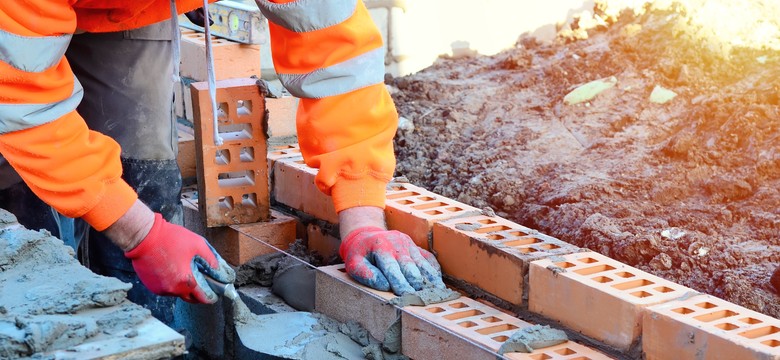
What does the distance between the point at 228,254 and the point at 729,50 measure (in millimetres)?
2468

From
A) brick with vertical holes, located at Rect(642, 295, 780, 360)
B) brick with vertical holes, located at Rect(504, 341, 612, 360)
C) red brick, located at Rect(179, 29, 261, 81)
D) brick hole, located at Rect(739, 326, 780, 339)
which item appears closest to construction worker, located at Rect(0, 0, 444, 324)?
brick with vertical holes, located at Rect(504, 341, 612, 360)

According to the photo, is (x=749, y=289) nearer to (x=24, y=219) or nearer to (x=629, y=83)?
A: (x=629, y=83)

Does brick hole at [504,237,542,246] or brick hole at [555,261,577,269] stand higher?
brick hole at [504,237,542,246]

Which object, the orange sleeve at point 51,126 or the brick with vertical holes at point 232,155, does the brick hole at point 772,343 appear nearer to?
the orange sleeve at point 51,126

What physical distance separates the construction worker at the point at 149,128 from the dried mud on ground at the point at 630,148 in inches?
31.3

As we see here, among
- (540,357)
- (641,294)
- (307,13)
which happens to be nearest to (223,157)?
(307,13)

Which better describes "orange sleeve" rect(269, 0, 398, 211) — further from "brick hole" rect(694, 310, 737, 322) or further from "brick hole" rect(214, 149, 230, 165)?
"brick hole" rect(694, 310, 737, 322)

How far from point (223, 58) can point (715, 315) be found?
2569 millimetres

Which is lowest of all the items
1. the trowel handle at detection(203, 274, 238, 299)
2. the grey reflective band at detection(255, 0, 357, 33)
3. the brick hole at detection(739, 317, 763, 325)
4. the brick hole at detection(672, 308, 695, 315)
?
the trowel handle at detection(203, 274, 238, 299)

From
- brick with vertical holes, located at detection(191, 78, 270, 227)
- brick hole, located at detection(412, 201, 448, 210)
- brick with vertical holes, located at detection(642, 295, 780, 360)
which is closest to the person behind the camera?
brick with vertical holes, located at detection(642, 295, 780, 360)

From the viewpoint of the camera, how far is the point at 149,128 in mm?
3838

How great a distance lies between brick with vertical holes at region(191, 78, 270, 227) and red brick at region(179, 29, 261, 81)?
1.94ft

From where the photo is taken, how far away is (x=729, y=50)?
472cm

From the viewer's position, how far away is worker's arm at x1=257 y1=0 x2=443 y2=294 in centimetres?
326
